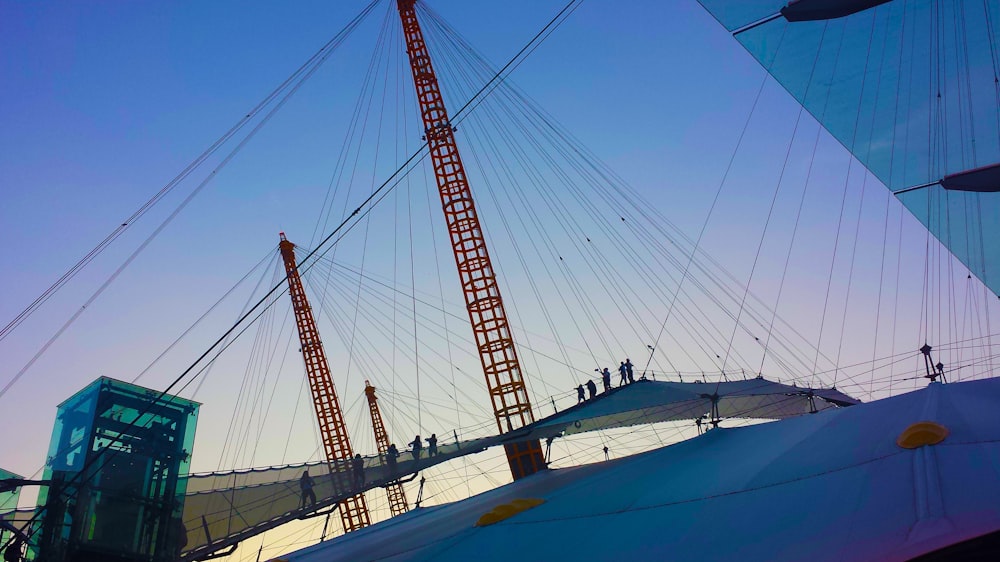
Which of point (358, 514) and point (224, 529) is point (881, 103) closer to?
point (224, 529)

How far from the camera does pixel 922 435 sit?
13297mm

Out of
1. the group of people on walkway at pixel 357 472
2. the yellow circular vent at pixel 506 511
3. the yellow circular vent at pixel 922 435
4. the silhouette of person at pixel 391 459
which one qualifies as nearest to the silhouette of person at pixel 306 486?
the group of people on walkway at pixel 357 472

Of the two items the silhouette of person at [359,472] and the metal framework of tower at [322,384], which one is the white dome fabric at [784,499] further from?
the metal framework of tower at [322,384]

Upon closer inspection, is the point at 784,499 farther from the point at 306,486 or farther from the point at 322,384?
the point at 322,384

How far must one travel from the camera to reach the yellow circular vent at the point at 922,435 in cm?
1309

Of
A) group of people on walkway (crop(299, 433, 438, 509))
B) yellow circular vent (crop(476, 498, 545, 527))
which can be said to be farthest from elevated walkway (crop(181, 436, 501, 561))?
yellow circular vent (crop(476, 498, 545, 527))

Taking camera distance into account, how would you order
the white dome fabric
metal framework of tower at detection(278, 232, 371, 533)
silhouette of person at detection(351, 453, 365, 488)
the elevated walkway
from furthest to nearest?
metal framework of tower at detection(278, 232, 371, 533) → silhouette of person at detection(351, 453, 365, 488) → the elevated walkway → the white dome fabric

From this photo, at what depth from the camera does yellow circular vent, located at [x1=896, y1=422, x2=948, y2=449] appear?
13.1m

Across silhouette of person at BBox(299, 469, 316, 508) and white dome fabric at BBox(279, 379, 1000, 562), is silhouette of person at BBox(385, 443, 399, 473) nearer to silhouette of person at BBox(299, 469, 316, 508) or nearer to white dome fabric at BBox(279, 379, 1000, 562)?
silhouette of person at BBox(299, 469, 316, 508)

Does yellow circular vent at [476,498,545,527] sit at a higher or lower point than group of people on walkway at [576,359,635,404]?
lower

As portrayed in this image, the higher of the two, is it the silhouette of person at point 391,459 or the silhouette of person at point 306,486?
the silhouette of person at point 391,459

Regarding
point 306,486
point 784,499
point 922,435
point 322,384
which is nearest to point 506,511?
point 784,499

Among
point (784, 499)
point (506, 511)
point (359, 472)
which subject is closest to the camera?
point (784, 499)

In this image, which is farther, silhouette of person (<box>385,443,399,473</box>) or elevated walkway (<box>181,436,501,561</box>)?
silhouette of person (<box>385,443,399,473</box>)
